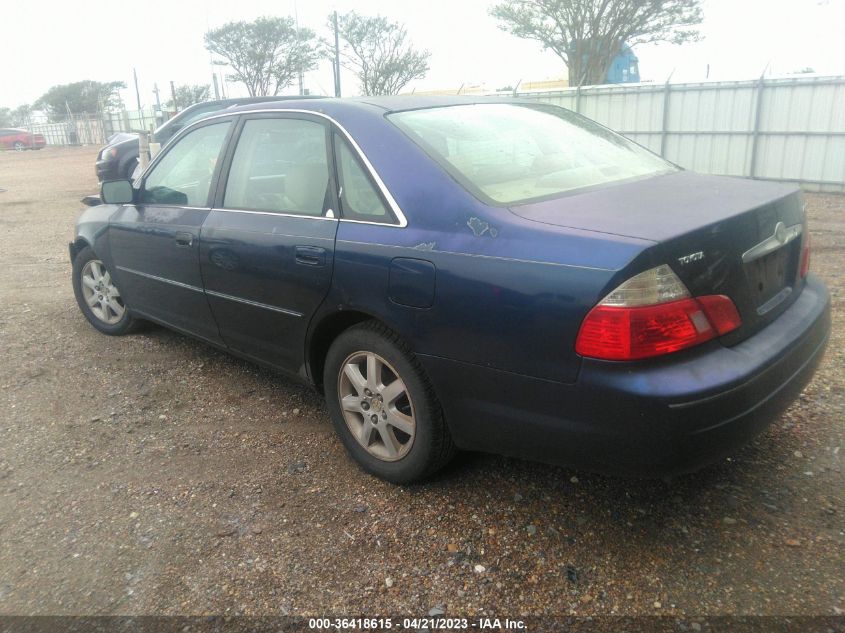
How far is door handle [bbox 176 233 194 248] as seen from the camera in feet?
11.7

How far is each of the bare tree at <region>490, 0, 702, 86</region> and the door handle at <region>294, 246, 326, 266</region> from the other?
23900 mm

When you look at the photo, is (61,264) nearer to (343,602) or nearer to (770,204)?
(343,602)

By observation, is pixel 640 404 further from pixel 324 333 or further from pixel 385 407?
pixel 324 333

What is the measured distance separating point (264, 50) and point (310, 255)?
40.5 meters

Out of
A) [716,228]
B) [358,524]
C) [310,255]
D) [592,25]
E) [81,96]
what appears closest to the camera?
[716,228]

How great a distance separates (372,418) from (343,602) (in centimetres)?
79

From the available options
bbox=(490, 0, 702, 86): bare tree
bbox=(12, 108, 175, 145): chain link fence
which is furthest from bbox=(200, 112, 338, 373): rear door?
bbox=(12, 108, 175, 145): chain link fence

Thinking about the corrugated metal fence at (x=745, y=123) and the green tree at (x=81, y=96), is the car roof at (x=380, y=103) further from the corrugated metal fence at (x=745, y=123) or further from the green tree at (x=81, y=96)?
the green tree at (x=81, y=96)

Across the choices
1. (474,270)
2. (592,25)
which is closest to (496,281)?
(474,270)

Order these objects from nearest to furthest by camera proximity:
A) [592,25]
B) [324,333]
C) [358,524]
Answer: [358,524]
[324,333]
[592,25]

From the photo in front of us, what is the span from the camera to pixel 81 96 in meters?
59.2

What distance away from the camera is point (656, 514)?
2553 millimetres

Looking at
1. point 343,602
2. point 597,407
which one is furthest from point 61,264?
point 597,407

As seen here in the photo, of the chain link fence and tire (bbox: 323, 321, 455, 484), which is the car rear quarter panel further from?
the chain link fence
